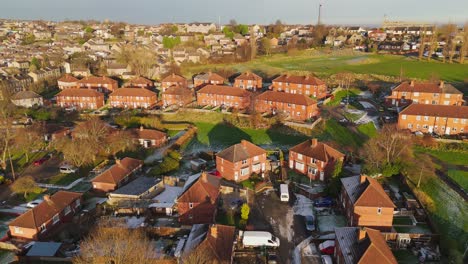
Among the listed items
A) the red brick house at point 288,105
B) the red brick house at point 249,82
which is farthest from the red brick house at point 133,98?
the red brick house at point 288,105

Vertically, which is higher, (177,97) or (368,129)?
(177,97)

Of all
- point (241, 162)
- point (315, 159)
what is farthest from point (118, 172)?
point (315, 159)

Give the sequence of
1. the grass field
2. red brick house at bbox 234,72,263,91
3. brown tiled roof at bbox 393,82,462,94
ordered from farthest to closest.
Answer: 1. the grass field
2. red brick house at bbox 234,72,263,91
3. brown tiled roof at bbox 393,82,462,94

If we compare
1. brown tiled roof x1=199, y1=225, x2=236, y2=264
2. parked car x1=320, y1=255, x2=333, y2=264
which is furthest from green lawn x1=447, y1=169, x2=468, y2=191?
brown tiled roof x1=199, y1=225, x2=236, y2=264

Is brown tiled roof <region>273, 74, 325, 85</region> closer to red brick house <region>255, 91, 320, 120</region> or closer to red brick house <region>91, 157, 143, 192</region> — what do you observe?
red brick house <region>255, 91, 320, 120</region>

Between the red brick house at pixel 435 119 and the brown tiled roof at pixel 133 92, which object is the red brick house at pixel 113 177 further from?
the red brick house at pixel 435 119

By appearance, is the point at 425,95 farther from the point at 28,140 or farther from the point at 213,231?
the point at 28,140
